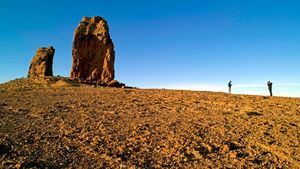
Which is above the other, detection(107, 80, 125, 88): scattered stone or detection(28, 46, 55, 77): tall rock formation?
detection(28, 46, 55, 77): tall rock formation

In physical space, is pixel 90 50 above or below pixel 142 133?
above

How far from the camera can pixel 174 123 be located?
47.5 feet

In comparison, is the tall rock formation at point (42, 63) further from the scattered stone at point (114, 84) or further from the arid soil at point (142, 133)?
the arid soil at point (142, 133)

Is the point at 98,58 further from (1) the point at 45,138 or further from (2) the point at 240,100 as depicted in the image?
(1) the point at 45,138

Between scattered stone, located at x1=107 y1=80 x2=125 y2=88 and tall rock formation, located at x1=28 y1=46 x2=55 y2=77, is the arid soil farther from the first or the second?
Result: tall rock formation, located at x1=28 y1=46 x2=55 y2=77

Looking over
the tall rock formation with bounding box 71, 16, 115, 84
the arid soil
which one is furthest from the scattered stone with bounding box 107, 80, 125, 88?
the arid soil

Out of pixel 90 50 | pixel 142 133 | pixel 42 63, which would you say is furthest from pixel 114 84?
pixel 142 133

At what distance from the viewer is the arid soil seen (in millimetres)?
10188

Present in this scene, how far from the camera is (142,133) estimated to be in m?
12.8

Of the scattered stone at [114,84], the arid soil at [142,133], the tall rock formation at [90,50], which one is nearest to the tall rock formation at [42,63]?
the tall rock formation at [90,50]

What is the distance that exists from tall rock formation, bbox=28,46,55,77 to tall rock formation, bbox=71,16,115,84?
233cm

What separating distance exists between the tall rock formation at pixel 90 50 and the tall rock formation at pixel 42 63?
233 cm

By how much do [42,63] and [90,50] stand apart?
501 centimetres

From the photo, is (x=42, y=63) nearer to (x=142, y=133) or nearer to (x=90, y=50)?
(x=90, y=50)
